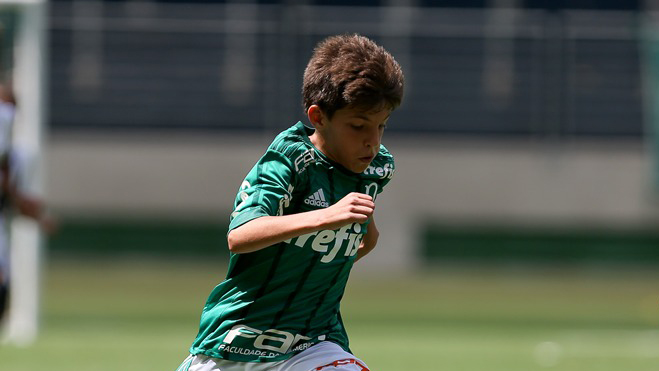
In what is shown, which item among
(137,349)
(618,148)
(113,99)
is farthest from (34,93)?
(618,148)

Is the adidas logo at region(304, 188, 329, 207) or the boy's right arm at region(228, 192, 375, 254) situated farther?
the adidas logo at region(304, 188, 329, 207)

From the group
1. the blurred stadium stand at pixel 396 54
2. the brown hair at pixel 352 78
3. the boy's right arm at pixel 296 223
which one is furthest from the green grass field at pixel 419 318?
the boy's right arm at pixel 296 223

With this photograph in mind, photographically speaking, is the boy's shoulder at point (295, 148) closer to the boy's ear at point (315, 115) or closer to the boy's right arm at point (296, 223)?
the boy's ear at point (315, 115)

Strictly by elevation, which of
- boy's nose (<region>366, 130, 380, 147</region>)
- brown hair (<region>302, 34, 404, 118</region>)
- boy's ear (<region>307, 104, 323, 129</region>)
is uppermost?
brown hair (<region>302, 34, 404, 118</region>)

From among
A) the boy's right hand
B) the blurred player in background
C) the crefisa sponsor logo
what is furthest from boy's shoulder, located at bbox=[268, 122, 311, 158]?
the blurred player in background

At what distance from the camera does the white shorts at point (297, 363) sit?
13.5 ft

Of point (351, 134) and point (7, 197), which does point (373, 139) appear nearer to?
point (351, 134)

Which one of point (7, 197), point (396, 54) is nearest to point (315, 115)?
point (7, 197)

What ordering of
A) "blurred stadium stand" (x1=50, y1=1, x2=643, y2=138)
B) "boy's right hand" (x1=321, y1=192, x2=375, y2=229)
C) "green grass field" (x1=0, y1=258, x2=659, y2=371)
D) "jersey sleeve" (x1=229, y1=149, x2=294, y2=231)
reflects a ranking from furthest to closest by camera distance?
"blurred stadium stand" (x1=50, y1=1, x2=643, y2=138) → "green grass field" (x1=0, y1=258, x2=659, y2=371) → "jersey sleeve" (x1=229, y1=149, x2=294, y2=231) → "boy's right hand" (x1=321, y1=192, x2=375, y2=229)

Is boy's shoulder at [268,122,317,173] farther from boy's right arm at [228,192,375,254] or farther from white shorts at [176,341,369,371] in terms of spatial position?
white shorts at [176,341,369,371]

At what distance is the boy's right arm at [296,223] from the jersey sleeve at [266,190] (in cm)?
5

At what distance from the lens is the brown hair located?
152 inches

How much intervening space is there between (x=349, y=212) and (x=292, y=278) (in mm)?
635

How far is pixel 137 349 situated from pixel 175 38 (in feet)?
31.6
